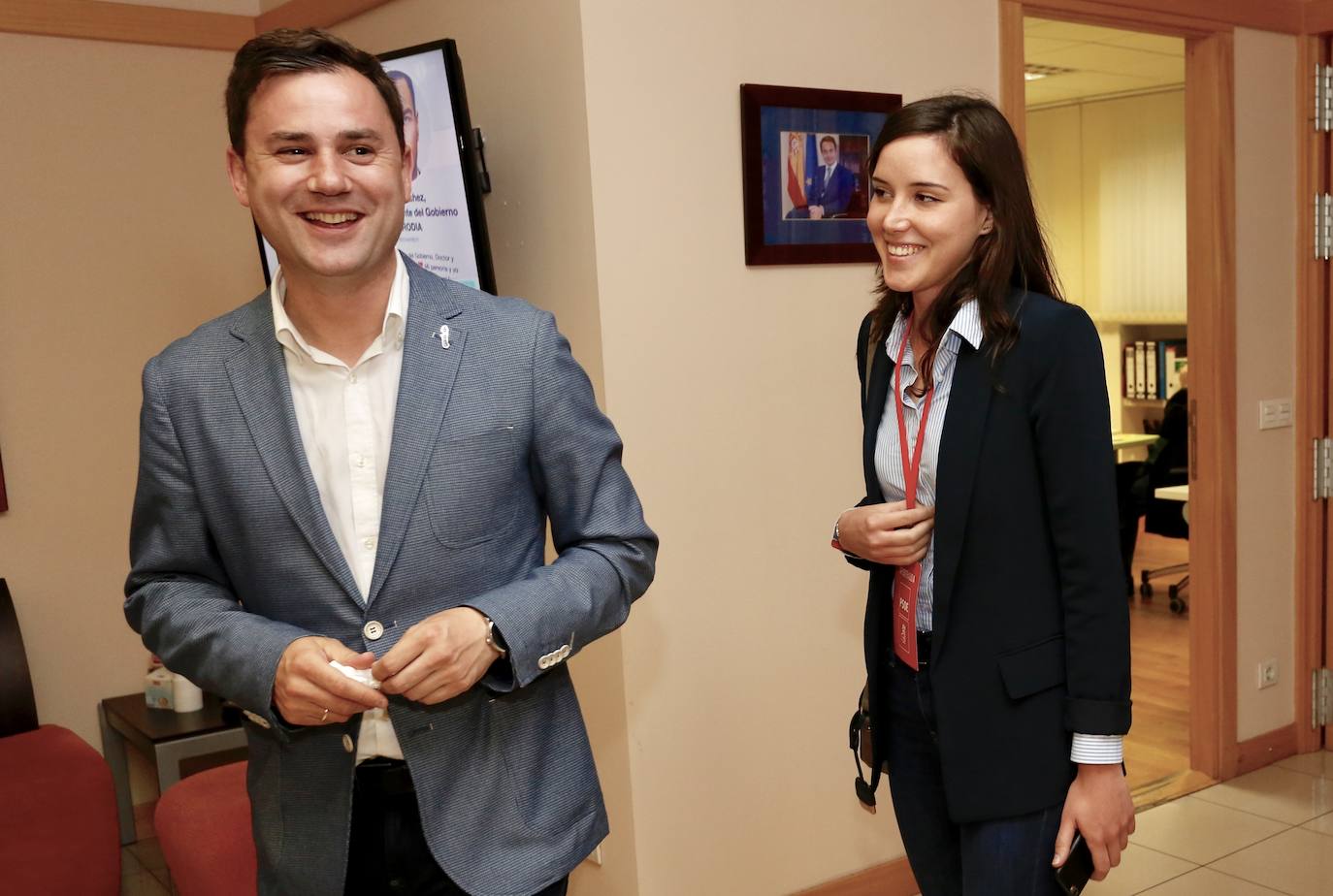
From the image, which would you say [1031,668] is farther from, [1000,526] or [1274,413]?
[1274,413]

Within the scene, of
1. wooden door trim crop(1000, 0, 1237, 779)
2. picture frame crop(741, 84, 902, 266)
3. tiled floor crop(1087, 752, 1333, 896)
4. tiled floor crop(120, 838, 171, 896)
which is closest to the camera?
picture frame crop(741, 84, 902, 266)

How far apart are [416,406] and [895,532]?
28.9 inches

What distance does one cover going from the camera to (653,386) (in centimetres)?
299

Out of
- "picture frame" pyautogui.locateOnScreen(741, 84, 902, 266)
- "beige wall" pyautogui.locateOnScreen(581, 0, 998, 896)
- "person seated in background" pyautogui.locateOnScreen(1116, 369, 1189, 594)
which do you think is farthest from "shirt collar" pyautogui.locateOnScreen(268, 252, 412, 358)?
"person seated in background" pyautogui.locateOnScreen(1116, 369, 1189, 594)

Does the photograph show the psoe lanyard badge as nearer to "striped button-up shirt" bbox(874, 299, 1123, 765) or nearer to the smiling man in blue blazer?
"striped button-up shirt" bbox(874, 299, 1123, 765)

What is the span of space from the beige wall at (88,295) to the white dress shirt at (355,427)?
9.23 ft

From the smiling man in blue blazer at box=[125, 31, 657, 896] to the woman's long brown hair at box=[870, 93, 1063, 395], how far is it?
1.86 feet

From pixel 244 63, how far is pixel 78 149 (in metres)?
2.92

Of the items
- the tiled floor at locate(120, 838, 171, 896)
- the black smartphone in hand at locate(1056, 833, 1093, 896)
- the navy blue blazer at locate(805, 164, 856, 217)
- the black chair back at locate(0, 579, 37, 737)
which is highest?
the navy blue blazer at locate(805, 164, 856, 217)

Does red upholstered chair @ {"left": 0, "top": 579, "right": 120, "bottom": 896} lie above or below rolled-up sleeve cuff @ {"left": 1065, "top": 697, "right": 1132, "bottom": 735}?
below

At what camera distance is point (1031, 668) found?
176 centimetres

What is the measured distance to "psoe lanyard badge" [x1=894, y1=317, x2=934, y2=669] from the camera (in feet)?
6.09

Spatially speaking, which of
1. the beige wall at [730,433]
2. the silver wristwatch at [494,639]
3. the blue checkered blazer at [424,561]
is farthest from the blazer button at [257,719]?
the beige wall at [730,433]

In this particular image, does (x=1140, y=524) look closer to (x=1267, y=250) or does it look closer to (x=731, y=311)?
(x=1267, y=250)
